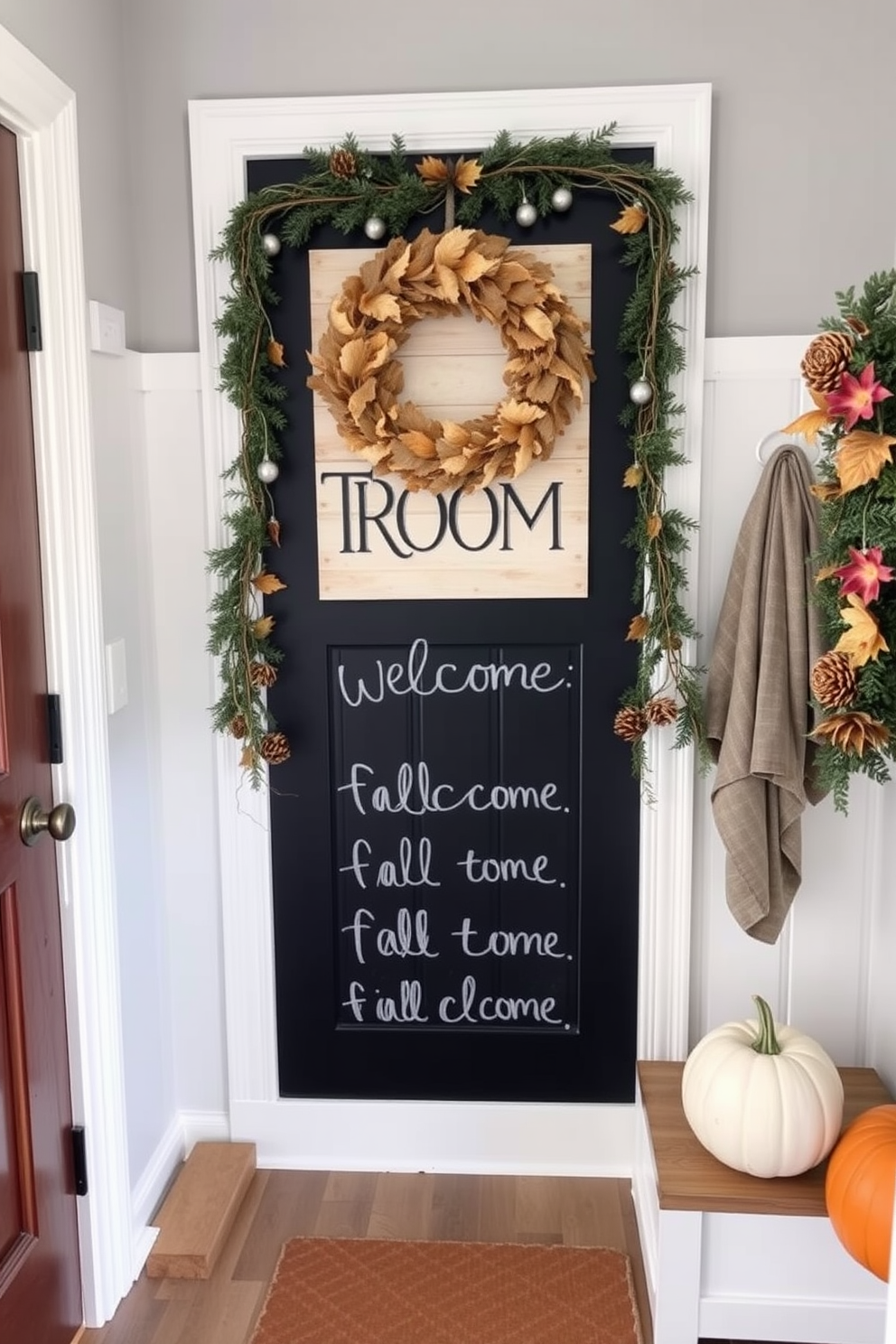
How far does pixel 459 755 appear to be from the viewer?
239 cm

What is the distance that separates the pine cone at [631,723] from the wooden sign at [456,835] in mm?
121

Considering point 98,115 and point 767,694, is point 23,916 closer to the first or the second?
point 767,694

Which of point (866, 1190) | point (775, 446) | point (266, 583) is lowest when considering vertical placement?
point (866, 1190)

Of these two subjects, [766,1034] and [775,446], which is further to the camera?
[775,446]

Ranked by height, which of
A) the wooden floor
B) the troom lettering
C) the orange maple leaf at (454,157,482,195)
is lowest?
the wooden floor

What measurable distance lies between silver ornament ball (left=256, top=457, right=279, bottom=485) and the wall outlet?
34 cm

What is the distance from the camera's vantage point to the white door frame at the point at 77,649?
6.04 ft

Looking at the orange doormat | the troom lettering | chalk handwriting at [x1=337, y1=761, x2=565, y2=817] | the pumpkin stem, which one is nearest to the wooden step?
the orange doormat

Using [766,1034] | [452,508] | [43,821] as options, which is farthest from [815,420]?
[43,821]

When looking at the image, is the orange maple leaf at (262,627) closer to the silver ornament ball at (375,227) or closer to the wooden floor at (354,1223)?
the silver ornament ball at (375,227)

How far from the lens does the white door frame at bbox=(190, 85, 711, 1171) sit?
7.09ft

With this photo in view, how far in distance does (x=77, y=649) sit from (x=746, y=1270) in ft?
5.22

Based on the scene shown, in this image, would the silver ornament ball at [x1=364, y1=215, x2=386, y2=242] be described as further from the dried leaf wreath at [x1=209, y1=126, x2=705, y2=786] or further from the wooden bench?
the wooden bench

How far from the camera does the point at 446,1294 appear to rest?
2.12 meters
